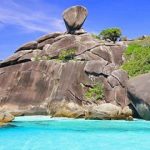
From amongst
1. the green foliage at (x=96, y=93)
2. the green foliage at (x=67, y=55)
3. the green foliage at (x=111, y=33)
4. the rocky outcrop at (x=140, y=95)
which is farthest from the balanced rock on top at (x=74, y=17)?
the rocky outcrop at (x=140, y=95)

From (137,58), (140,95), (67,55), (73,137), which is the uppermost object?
(67,55)

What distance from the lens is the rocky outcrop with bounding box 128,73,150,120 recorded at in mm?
25922

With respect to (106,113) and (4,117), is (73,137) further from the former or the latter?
(106,113)

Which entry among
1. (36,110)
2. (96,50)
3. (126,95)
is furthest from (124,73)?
(36,110)

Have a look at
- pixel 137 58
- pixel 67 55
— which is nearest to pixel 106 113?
pixel 67 55

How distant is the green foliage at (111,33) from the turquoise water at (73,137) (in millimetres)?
24033

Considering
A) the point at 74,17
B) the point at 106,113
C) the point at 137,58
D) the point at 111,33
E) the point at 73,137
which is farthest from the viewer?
the point at 111,33

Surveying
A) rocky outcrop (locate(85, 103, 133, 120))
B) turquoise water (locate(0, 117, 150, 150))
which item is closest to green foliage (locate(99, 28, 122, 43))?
rocky outcrop (locate(85, 103, 133, 120))

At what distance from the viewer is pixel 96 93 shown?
3147 cm

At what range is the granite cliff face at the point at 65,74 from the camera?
102ft

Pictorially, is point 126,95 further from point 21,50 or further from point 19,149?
point 19,149

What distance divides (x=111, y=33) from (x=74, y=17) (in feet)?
27.0

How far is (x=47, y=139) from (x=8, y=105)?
58.7 feet

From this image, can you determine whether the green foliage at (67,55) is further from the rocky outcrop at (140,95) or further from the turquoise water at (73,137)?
the turquoise water at (73,137)
